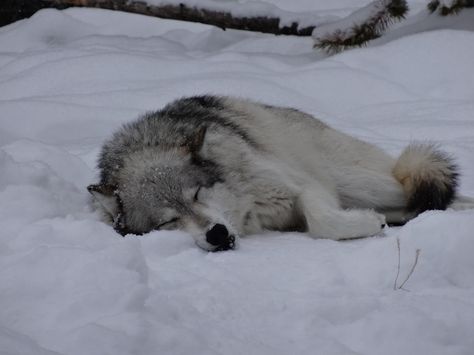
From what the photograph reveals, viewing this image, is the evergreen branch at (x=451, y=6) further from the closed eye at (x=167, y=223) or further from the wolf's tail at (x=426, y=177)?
the closed eye at (x=167, y=223)

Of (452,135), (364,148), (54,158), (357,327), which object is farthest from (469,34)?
(357,327)

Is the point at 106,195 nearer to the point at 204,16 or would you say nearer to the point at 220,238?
the point at 220,238

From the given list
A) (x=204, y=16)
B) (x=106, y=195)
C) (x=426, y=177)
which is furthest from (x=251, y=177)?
(x=204, y=16)

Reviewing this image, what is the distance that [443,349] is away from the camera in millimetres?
2459

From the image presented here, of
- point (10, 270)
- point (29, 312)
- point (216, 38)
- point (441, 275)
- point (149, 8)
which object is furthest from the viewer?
point (216, 38)

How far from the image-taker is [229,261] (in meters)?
3.51

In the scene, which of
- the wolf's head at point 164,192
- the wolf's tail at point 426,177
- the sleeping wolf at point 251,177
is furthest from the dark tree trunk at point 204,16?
the wolf's head at point 164,192

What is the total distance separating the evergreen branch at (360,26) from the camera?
7.89 metres

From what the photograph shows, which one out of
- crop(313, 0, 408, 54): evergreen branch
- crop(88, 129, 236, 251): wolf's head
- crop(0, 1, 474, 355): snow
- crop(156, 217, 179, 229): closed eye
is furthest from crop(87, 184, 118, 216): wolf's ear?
crop(313, 0, 408, 54): evergreen branch

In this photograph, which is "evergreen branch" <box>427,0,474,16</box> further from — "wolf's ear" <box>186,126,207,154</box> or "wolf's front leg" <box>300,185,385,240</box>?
"wolf's ear" <box>186,126,207,154</box>

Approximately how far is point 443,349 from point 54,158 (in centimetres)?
346

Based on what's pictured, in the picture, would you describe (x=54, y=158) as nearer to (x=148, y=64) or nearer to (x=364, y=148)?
(x=364, y=148)

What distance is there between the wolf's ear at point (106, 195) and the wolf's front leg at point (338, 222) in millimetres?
1142

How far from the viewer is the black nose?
3785 mm
